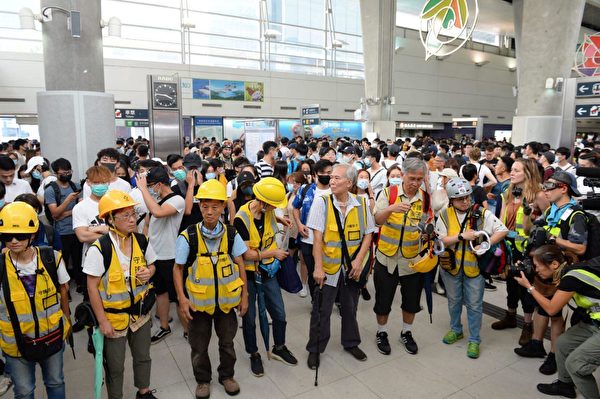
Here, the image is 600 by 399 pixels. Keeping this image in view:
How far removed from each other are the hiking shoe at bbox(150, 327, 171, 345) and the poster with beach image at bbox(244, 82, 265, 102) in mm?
18150

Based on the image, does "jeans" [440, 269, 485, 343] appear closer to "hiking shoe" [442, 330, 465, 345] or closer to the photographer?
"hiking shoe" [442, 330, 465, 345]

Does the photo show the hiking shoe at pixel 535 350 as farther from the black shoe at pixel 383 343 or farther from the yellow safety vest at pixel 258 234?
the yellow safety vest at pixel 258 234

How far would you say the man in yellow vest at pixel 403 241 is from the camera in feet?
11.1

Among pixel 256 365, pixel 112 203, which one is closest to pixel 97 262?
pixel 112 203

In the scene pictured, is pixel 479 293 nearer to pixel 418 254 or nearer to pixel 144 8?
pixel 418 254

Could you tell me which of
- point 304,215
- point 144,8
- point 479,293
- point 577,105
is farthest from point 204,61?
point 479,293

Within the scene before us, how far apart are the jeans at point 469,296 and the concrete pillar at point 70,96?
517 cm

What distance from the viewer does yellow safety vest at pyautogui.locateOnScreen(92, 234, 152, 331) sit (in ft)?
8.01

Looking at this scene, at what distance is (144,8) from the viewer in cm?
1769

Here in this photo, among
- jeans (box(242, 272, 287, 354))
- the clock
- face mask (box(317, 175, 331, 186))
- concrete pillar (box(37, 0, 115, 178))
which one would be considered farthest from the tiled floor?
the clock

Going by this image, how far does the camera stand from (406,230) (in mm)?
3467

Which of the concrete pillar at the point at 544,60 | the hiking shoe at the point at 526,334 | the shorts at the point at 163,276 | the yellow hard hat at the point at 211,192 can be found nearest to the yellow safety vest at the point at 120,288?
the yellow hard hat at the point at 211,192

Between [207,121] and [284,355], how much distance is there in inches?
699

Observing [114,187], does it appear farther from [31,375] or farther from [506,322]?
[506,322]
